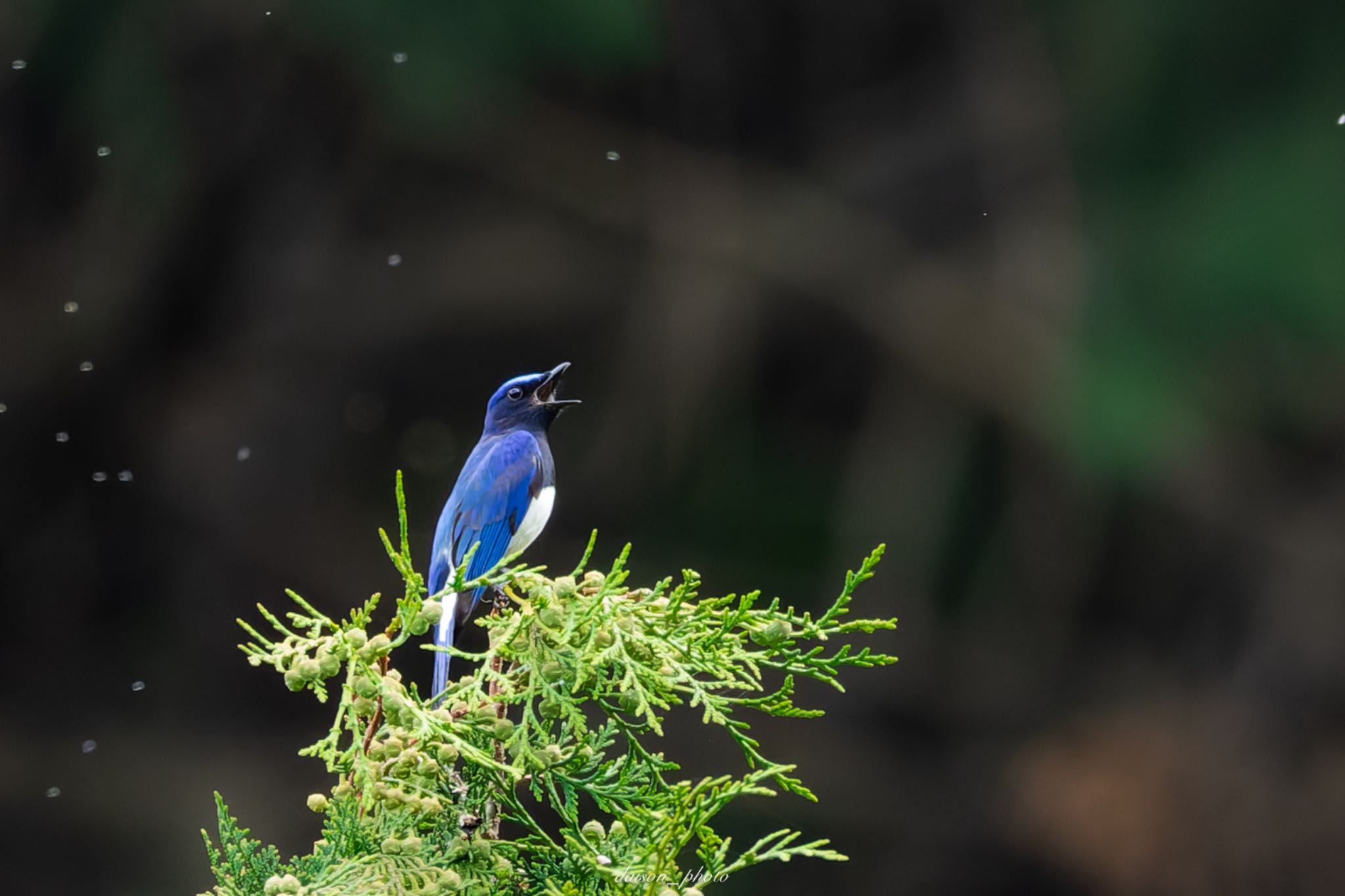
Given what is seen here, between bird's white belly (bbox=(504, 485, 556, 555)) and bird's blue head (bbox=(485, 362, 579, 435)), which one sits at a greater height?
bird's blue head (bbox=(485, 362, 579, 435))

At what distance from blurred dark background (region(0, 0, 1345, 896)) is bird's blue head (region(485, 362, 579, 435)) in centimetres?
319

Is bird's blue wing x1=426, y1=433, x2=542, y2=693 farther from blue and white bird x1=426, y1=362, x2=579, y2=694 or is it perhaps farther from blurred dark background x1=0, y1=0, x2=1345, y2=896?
blurred dark background x1=0, y1=0, x2=1345, y2=896

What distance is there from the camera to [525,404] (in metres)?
2.80

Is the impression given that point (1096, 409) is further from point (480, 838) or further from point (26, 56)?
point (480, 838)

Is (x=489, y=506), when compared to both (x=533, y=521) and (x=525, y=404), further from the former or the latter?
(x=525, y=404)

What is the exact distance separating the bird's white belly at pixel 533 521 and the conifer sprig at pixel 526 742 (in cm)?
105

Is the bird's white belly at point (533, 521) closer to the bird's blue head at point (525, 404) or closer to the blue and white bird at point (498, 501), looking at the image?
the blue and white bird at point (498, 501)

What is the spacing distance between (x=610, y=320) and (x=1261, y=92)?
9.50 ft

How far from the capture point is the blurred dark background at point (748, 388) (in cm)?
601

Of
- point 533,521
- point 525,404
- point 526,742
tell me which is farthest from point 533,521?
point 526,742

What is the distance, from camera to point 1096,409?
19.5 feet

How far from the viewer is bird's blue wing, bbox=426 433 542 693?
2.50 meters

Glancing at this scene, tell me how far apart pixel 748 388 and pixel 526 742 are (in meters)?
4.88

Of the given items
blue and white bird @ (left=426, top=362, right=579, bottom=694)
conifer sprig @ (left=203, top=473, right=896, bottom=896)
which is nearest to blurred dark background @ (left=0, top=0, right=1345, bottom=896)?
blue and white bird @ (left=426, top=362, right=579, bottom=694)
